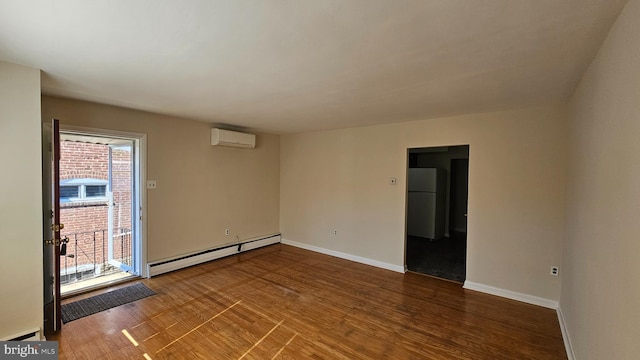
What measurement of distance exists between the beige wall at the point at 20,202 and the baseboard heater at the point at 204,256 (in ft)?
5.49

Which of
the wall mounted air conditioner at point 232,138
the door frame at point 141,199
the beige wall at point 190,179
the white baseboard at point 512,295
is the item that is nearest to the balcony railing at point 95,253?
the door frame at point 141,199

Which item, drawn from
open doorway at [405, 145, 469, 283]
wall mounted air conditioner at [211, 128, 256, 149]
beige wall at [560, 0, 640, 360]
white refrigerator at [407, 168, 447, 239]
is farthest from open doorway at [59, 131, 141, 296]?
white refrigerator at [407, 168, 447, 239]

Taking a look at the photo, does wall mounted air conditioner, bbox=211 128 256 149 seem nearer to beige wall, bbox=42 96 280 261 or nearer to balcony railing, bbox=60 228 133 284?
beige wall, bbox=42 96 280 261

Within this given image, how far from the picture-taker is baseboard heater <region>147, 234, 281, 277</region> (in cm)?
405

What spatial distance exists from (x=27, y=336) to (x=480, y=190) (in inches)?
199

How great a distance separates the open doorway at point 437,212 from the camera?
496 cm

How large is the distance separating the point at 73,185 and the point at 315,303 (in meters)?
4.77

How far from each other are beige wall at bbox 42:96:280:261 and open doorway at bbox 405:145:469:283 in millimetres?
3094

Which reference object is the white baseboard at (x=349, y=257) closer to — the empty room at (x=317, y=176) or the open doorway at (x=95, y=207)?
the empty room at (x=317, y=176)

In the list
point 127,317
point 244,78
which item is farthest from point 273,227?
point 244,78

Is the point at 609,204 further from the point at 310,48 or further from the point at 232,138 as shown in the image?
the point at 232,138

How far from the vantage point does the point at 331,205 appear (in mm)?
5324

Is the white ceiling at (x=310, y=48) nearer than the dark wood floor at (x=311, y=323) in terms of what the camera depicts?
Yes

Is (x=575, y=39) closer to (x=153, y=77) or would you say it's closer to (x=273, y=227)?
(x=153, y=77)
